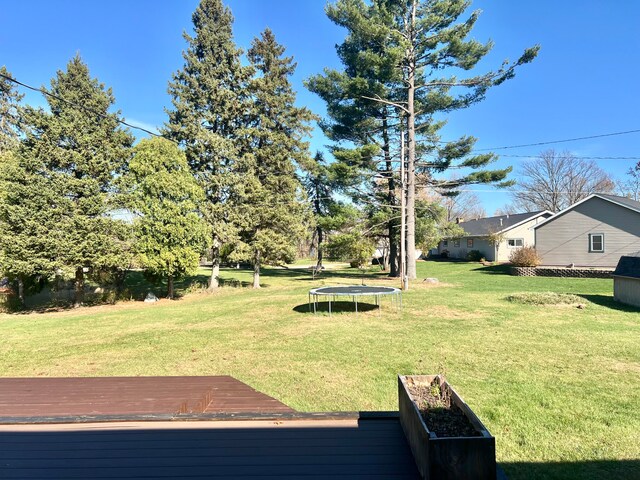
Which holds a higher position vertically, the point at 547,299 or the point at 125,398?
the point at 547,299

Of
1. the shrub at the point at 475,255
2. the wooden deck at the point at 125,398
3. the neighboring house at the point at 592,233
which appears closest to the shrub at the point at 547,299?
the wooden deck at the point at 125,398

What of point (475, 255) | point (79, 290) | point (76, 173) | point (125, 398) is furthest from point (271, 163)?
point (475, 255)

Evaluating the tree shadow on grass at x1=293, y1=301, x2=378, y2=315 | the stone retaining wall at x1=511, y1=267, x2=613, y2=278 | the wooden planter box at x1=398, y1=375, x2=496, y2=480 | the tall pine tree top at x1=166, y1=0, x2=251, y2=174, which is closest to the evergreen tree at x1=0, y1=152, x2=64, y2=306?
the tall pine tree top at x1=166, y1=0, x2=251, y2=174

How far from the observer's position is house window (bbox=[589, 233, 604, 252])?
69.5 ft

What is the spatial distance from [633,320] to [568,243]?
52.0 feet

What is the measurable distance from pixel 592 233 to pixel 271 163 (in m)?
19.6

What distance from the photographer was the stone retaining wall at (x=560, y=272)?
18891 mm

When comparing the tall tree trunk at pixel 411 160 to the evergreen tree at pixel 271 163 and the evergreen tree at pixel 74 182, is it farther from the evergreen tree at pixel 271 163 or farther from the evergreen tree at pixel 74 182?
the evergreen tree at pixel 74 182

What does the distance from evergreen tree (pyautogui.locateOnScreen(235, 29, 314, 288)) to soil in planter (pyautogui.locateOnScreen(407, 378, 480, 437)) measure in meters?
16.5

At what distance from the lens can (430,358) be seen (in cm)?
597

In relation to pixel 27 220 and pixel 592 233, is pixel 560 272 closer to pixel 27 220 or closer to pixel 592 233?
pixel 592 233

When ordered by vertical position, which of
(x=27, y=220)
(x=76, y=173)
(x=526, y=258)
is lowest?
(x=526, y=258)

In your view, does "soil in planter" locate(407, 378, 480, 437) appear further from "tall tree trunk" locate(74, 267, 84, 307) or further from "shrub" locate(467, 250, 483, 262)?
"shrub" locate(467, 250, 483, 262)

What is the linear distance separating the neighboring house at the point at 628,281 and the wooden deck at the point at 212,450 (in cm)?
1125
